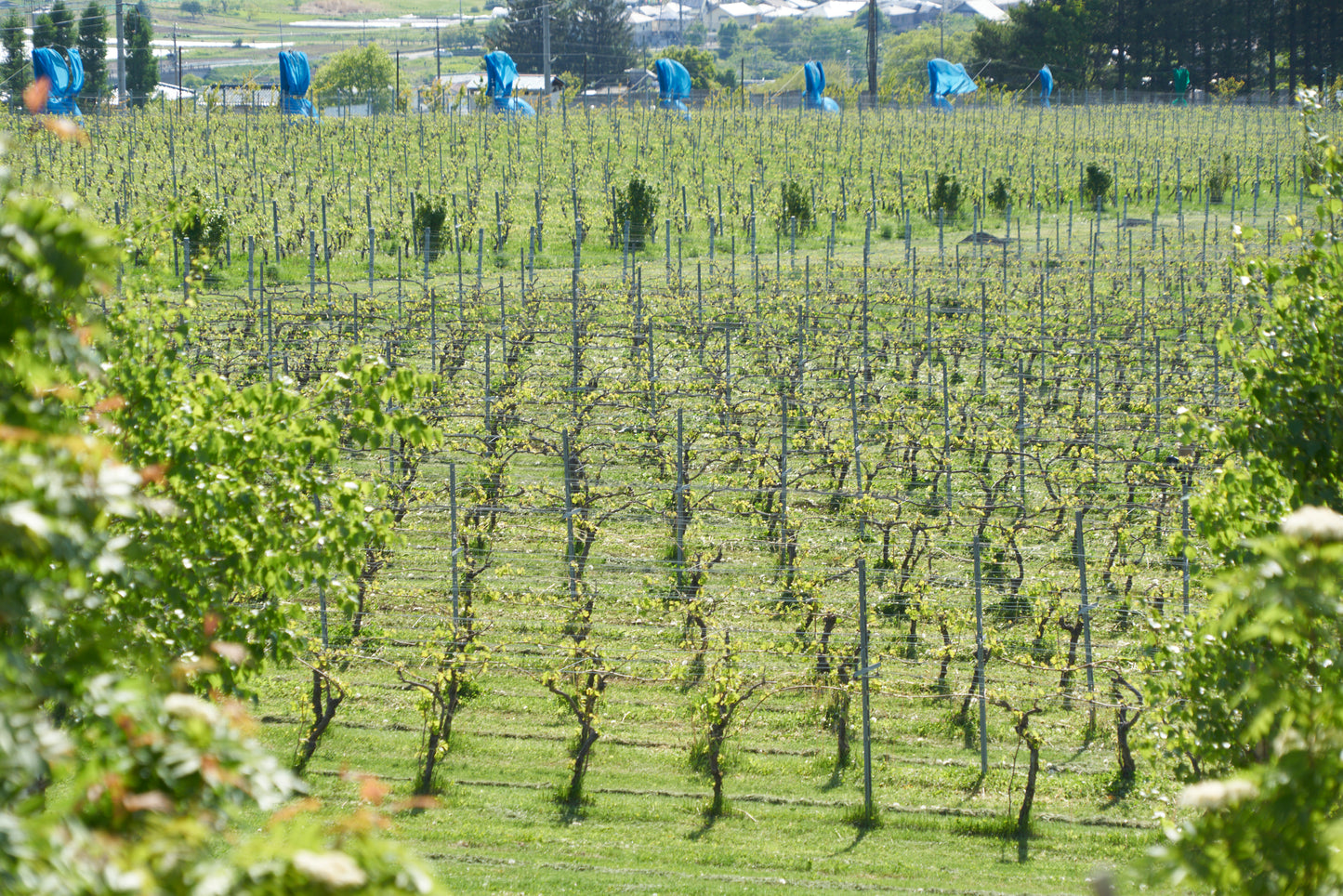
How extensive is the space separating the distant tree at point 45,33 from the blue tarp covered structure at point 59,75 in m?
20.0

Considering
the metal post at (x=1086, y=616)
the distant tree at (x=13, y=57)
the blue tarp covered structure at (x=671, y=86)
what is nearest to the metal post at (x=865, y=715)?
the metal post at (x=1086, y=616)

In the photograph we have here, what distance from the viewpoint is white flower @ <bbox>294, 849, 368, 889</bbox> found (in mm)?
2283

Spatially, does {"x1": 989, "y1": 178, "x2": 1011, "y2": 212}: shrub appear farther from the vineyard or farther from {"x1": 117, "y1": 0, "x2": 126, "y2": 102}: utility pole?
{"x1": 117, "y1": 0, "x2": 126, "y2": 102}: utility pole

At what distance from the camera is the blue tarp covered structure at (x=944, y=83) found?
198 feet

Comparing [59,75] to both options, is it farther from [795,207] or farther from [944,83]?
[944,83]

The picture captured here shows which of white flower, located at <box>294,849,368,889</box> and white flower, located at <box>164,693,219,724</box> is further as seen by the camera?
white flower, located at <box>164,693,219,724</box>

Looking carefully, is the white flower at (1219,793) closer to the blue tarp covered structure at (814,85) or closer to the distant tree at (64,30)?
the blue tarp covered structure at (814,85)

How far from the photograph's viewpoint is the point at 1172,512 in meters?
13.5

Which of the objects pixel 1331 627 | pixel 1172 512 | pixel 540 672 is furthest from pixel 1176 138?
pixel 1331 627

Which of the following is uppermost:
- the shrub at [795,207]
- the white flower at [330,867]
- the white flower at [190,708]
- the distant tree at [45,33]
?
the distant tree at [45,33]

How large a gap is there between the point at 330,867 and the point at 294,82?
164ft

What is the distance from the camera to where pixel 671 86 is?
5616 cm

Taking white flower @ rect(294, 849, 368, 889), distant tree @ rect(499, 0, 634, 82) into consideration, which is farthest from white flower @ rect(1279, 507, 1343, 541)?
distant tree @ rect(499, 0, 634, 82)

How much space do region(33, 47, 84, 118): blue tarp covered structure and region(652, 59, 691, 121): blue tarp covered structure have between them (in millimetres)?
23257
